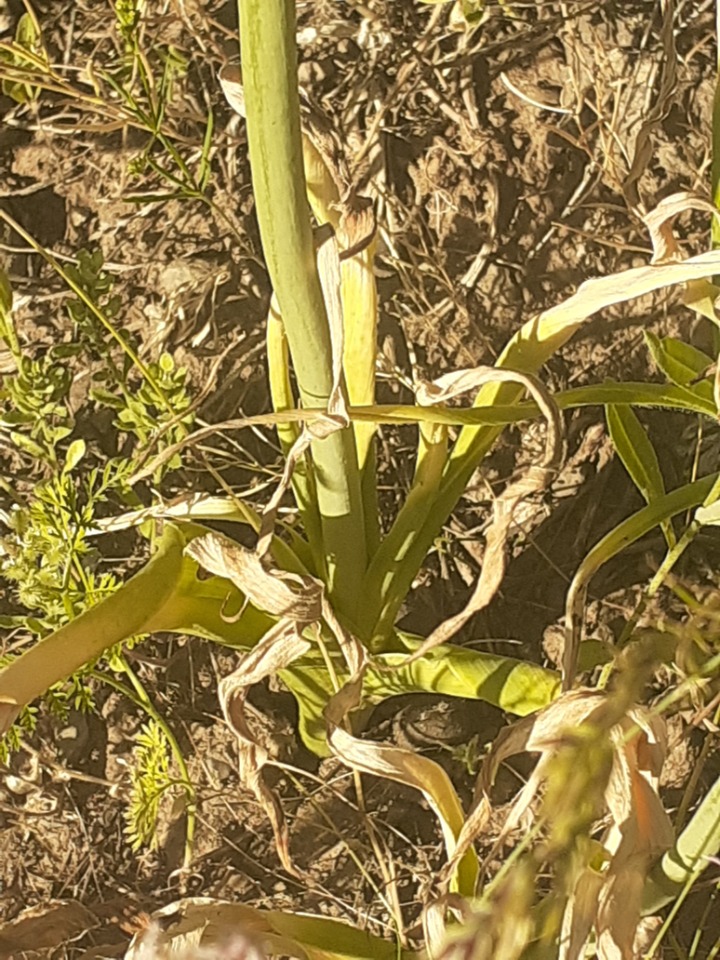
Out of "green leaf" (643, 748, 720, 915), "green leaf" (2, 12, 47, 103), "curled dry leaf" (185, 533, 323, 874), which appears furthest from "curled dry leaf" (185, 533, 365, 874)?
"green leaf" (2, 12, 47, 103)

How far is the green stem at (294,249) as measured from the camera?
570mm

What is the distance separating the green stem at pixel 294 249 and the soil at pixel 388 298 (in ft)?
0.75

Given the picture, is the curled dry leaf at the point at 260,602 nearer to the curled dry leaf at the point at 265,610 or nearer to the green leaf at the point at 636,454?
the curled dry leaf at the point at 265,610

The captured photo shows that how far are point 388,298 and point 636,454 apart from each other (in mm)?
315

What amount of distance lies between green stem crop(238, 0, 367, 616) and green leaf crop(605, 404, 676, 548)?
22 cm

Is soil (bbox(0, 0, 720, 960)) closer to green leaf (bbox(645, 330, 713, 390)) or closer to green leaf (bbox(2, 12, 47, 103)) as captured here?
green leaf (bbox(2, 12, 47, 103))

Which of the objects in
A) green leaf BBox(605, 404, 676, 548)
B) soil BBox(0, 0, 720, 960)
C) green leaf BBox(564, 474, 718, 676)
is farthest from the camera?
soil BBox(0, 0, 720, 960)

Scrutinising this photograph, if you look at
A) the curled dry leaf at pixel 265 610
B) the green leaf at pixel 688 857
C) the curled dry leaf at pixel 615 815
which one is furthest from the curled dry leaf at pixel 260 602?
the green leaf at pixel 688 857

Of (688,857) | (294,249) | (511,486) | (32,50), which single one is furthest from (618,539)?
(32,50)

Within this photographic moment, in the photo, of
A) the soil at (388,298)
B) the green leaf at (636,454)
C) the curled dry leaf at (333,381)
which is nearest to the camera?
the curled dry leaf at (333,381)

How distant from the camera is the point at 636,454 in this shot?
0.91m

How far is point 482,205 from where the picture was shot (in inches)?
44.0

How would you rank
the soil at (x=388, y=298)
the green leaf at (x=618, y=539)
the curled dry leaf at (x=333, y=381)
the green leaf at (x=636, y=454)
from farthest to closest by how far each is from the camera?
1. the soil at (x=388, y=298)
2. the green leaf at (x=636, y=454)
3. the green leaf at (x=618, y=539)
4. the curled dry leaf at (x=333, y=381)

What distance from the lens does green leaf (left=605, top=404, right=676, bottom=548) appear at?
2.97ft
